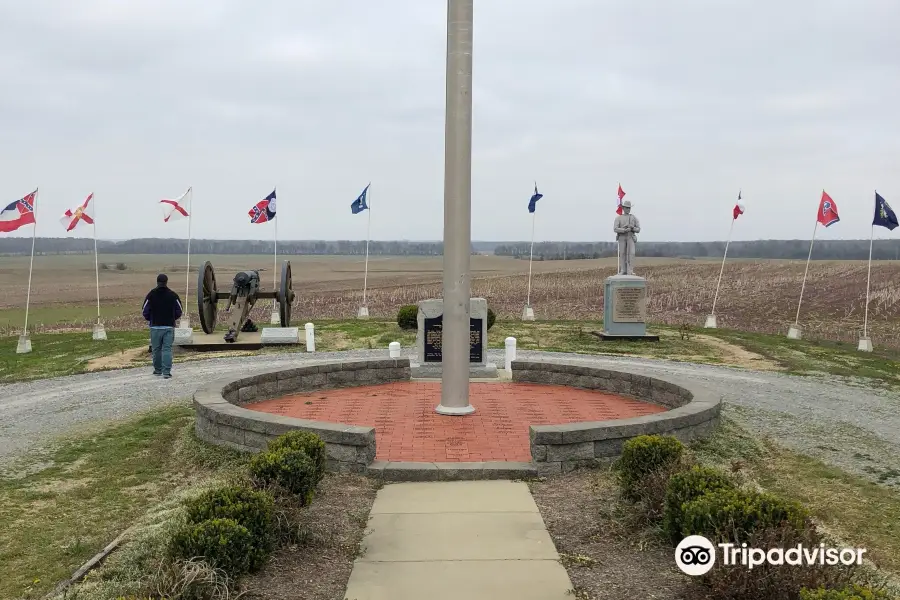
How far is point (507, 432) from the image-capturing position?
9.28 metres

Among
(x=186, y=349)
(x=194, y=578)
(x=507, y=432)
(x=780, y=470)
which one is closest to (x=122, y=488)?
(x=194, y=578)

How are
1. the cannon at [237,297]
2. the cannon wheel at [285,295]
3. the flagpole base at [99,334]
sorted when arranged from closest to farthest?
1. the cannon at [237,297]
2. the cannon wheel at [285,295]
3. the flagpole base at [99,334]

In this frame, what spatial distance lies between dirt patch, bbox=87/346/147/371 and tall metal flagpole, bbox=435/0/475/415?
32.2 feet

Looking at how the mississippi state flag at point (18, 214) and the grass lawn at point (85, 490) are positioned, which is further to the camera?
the mississippi state flag at point (18, 214)

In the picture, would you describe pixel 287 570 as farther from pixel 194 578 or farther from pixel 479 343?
pixel 479 343

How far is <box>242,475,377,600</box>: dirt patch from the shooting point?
15.9 ft

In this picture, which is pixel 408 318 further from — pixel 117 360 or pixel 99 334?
pixel 99 334

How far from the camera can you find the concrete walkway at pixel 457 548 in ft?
15.8

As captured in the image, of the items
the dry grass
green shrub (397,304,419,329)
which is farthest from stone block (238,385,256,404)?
the dry grass

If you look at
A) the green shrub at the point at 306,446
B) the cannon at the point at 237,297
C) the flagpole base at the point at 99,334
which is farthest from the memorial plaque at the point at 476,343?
the flagpole base at the point at 99,334

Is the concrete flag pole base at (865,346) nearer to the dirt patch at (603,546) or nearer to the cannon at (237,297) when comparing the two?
the cannon at (237,297)

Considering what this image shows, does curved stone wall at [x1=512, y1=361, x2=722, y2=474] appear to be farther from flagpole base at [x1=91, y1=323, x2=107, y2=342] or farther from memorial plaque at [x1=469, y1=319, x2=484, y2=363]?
flagpole base at [x1=91, y1=323, x2=107, y2=342]

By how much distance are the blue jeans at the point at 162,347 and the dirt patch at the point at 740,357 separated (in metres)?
11.9

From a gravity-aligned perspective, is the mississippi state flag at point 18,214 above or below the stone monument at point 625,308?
above
